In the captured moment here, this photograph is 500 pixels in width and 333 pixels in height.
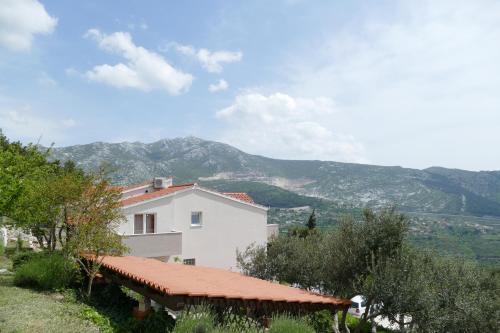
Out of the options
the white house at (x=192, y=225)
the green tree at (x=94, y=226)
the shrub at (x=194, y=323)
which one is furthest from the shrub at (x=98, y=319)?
the white house at (x=192, y=225)

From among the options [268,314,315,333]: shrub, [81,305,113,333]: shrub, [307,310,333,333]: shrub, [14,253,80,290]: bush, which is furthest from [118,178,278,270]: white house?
[268,314,315,333]: shrub

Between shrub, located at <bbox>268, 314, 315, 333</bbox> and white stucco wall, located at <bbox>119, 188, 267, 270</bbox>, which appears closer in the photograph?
shrub, located at <bbox>268, 314, 315, 333</bbox>

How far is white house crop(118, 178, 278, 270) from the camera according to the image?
31.7m

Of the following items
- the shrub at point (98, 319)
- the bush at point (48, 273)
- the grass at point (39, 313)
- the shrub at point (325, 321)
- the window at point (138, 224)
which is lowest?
the shrub at point (325, 321)

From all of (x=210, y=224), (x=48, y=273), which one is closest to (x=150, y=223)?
(x=210, y=224)

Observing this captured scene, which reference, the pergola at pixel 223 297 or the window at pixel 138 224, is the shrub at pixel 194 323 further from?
the window at pixel 138 224

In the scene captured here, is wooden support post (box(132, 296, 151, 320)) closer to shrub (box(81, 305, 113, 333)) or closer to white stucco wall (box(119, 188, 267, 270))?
shrub (box(81, 305, 113, 333))

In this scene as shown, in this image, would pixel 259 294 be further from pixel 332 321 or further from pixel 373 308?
pixel 332 321

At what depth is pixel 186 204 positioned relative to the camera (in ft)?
116

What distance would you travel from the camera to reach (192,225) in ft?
116

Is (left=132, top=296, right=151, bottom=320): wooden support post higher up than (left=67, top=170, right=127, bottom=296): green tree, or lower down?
lower down

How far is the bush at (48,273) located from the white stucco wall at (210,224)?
13.4m

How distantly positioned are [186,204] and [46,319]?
73.0 feet

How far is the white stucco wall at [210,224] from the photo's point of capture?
3384cm
